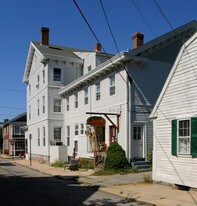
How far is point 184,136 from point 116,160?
6875 mm

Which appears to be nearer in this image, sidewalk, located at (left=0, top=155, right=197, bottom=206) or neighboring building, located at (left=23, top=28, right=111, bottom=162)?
sidewalk, located at (left=0, top=155, right=197, bottom=206)

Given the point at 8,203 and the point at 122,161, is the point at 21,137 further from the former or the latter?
the point at 8,203

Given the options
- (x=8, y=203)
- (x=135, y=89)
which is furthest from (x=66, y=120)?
(x=8, y=203)

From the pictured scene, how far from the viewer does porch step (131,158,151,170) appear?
65.2 feet

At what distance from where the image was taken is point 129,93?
20484 millimetres

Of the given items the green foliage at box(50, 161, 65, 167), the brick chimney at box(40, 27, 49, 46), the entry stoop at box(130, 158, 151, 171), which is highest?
the brick chimney at box(40, 27, 49, 46)

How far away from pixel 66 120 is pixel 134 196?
64.1 feet

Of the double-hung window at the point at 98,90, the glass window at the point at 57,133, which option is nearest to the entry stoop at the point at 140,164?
the double-hung window at the point at 98,90

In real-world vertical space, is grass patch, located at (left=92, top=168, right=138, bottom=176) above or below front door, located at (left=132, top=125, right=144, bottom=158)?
below

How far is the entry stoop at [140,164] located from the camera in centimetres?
1983

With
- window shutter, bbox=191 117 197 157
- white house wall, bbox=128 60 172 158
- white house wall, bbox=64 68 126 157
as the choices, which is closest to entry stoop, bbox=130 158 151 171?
white house wall, bbox=128 60 172 158

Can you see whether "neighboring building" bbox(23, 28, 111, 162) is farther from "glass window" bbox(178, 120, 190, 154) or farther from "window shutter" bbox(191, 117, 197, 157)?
"window shutter" bbox(191, 117, 197, 157)

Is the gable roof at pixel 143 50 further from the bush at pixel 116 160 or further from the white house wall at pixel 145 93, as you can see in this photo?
the bush at pixel 116 160

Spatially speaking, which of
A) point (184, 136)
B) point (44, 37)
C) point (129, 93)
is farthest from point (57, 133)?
point (184, 136)
